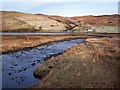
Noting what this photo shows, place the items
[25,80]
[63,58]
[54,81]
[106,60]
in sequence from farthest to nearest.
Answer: [63,58]
[106,60]
[25,80]
[54,81]

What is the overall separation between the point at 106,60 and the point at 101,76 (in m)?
5.18

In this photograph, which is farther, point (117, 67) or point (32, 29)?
point (32, 29)

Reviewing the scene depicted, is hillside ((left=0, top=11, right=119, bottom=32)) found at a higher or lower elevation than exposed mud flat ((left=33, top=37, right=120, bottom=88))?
higher

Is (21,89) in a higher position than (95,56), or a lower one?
Result: lower

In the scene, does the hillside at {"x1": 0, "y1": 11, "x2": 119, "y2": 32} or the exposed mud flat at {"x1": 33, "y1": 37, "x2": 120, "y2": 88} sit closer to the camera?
the exposed mud flat at {"x1": 33, "y1": 37, "x2": 120, "y2": 88}

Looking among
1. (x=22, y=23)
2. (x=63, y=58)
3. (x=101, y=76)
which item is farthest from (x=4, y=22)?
(x=101, y=76)

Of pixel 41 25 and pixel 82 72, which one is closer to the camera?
pixel 82 72

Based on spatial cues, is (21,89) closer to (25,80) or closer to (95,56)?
(25,80)

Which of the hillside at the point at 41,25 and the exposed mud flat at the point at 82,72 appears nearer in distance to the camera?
the exposed mud flat at the point at 82,72

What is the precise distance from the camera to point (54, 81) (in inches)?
808

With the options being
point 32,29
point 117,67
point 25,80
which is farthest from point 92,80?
point 32,29

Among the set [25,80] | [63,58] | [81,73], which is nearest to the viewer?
[81,73]

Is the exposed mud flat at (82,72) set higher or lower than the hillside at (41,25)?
lower

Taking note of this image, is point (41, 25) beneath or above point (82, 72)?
above
